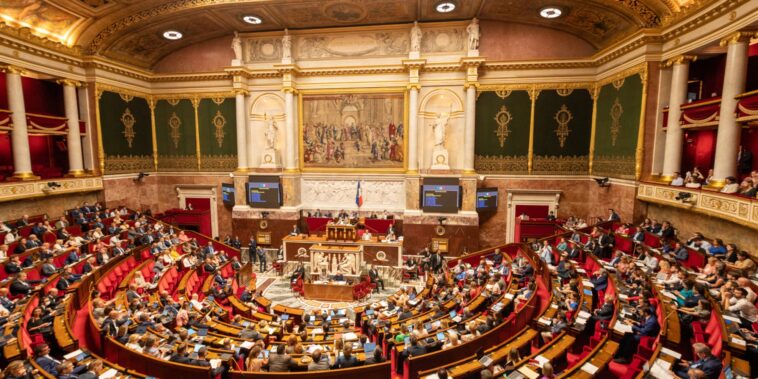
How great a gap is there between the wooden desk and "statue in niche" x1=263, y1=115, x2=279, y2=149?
980 centimetres

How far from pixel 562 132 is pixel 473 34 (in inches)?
277

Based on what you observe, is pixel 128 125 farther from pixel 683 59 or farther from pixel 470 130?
pixel 683 59

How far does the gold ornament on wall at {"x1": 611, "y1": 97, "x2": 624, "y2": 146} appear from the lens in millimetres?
15922

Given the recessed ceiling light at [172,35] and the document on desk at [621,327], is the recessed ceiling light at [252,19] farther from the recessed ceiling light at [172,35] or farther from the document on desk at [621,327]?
the document on desk at [621,327]

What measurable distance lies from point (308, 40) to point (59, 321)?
56.6 feet

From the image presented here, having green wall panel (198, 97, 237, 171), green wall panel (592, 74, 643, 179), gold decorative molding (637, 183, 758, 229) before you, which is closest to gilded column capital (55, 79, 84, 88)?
green wall panel (198, 97, 237, 171)

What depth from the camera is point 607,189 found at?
16.9 metres

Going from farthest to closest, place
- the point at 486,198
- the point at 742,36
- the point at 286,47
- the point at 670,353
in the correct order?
the point at 286,47, the point at 486,198, the point at 742,36, the point at 670,353

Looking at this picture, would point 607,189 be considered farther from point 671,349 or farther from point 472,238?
point 671,349

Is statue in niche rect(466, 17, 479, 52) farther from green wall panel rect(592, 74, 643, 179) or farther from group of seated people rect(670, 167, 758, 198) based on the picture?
group of seated people rect(670, 167, 758, 198)

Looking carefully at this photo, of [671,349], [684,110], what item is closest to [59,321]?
[671,349]

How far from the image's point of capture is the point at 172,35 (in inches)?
776

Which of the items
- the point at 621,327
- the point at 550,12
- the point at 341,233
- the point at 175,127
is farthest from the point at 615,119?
the point at 175,127

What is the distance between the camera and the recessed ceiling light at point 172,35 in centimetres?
1932
